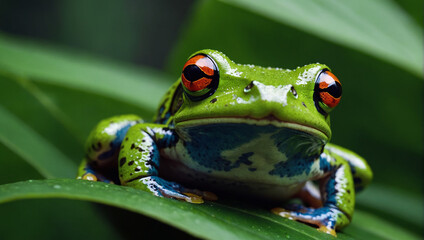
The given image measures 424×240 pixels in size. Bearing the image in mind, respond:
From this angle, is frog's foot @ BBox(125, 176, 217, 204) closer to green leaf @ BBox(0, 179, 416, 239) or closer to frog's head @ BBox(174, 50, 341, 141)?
green leaf @ BBox(0, 179, 416, 239)

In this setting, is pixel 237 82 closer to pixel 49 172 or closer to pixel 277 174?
pixel 277 174

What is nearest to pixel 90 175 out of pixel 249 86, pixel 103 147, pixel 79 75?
pixel 103 147

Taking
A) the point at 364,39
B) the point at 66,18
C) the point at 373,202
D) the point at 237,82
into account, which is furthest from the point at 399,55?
the point at 66,18

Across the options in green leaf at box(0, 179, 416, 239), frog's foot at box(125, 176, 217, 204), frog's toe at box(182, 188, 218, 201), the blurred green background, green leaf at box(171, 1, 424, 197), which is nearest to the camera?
green leaf at box(0, 179, 416, 239)

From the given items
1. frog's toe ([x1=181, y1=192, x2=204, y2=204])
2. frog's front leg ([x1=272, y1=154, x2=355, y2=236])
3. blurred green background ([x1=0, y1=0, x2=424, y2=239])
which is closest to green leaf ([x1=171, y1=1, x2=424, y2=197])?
blurred green background ([x1=0, y1=0, x2=424, y2=239])

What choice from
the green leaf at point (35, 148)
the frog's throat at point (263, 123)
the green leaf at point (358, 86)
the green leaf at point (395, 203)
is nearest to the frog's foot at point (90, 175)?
the green leaf at point (35, 148)

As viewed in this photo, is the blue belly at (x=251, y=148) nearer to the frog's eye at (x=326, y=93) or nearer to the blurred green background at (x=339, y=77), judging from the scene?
the frog's eye at (x=326, y=93)
